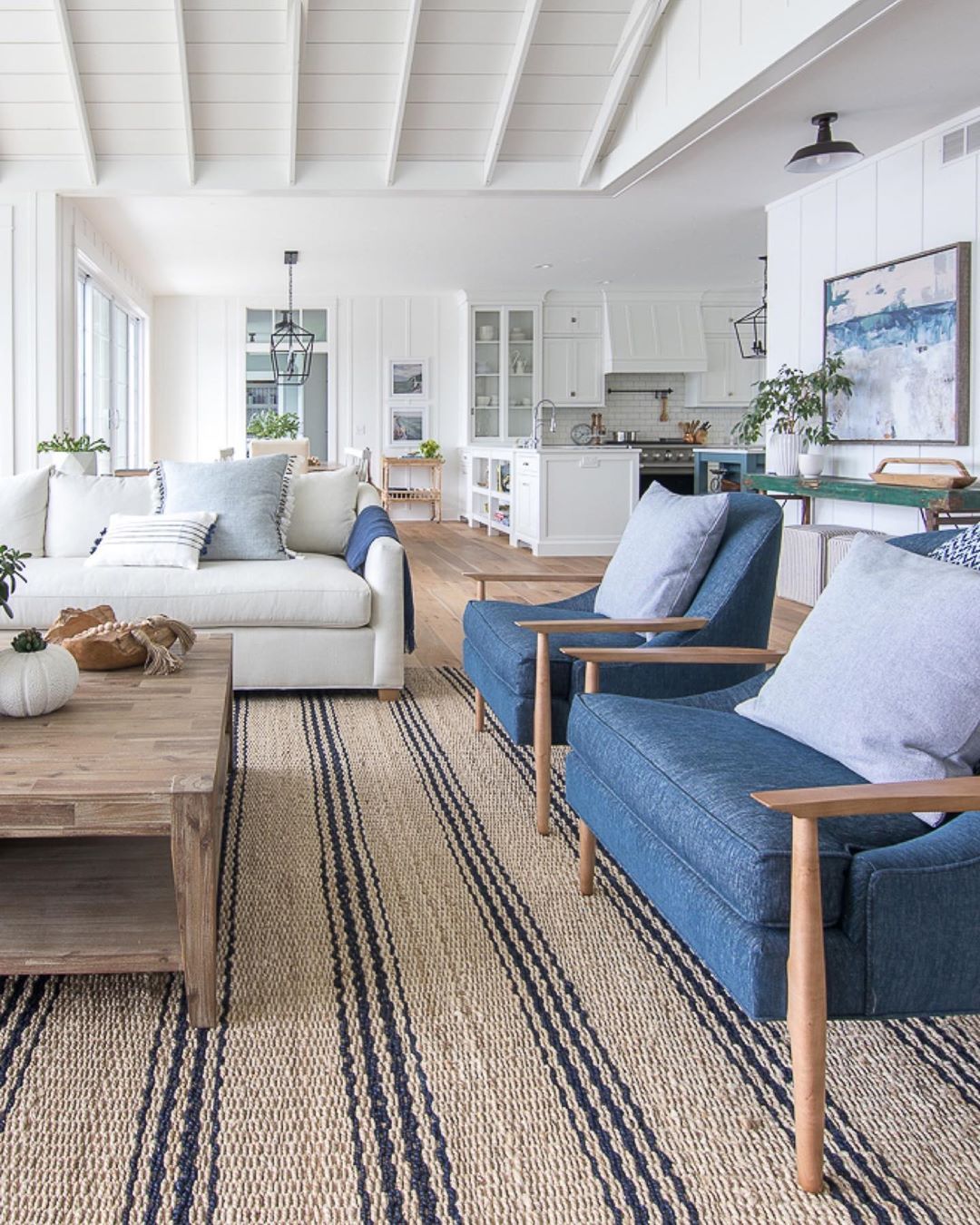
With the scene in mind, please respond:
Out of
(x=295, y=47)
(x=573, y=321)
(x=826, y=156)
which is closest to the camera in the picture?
(x=826, y=156)

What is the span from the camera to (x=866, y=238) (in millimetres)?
7043

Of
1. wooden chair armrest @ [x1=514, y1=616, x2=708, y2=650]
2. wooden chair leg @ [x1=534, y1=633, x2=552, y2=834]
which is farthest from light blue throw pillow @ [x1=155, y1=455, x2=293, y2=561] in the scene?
wooden chair leg @ [x1=534, y1=633, x2=552, y2=834]

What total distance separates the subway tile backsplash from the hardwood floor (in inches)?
77.7

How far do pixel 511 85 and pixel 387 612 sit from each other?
3743mm

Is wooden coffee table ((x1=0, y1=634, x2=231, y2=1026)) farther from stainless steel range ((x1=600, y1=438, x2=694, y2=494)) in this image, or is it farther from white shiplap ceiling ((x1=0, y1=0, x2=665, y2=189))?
stainless steel range ((x1=600, y1=438, x2=694, y2=494))

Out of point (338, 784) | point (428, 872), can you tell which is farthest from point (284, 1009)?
point (338, 784)

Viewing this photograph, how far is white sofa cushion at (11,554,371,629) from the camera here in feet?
14.0

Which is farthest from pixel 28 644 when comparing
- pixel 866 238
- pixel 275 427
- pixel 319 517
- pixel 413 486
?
pixel 413 486

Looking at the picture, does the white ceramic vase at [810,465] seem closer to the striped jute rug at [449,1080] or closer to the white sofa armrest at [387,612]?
the white sofa armrest at [387,612]

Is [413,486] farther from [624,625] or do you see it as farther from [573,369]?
[624,625]

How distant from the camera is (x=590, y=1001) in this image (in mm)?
2113

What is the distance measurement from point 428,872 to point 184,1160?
1.16 meters

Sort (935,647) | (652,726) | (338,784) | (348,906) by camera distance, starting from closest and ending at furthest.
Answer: (935,647)
(652,726)
(348,906)
(338,784)

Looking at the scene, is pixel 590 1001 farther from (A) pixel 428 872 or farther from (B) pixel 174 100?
(B) pixel 174 100
